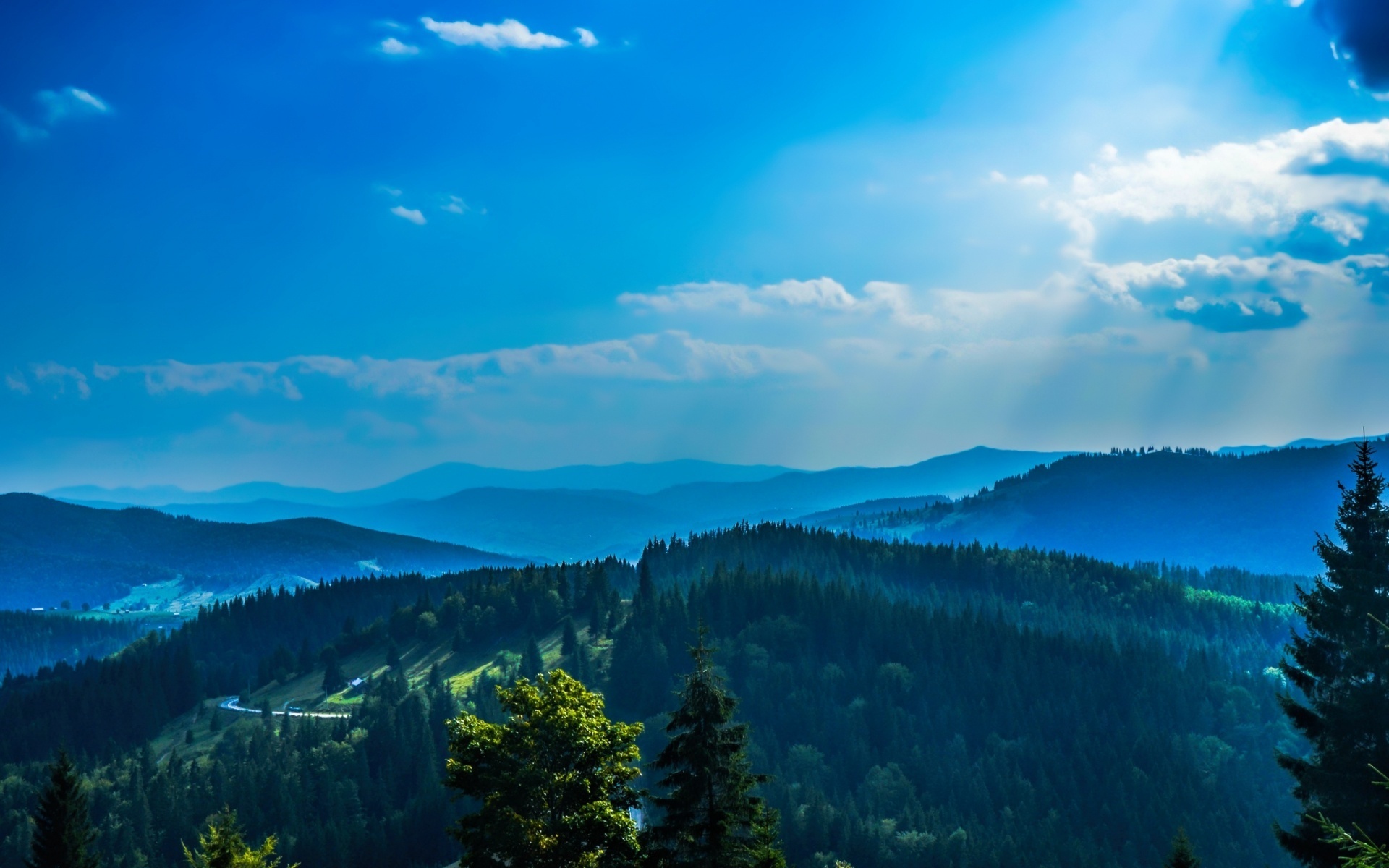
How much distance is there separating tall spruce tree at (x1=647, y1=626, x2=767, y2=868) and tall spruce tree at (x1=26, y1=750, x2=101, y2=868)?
49921mm

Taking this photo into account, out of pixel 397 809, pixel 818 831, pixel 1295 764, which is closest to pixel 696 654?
pixel 1295 764

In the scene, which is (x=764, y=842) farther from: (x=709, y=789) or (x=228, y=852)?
(x=228, y=852)

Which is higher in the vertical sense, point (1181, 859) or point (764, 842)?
point (764, 842)

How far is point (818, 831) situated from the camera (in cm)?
16638

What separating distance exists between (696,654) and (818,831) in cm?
13334

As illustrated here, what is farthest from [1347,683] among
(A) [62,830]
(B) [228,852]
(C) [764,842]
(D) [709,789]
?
(A) [62,830]

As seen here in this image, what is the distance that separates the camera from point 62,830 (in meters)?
72.4

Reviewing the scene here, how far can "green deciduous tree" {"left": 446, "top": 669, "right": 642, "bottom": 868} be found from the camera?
47.4 m

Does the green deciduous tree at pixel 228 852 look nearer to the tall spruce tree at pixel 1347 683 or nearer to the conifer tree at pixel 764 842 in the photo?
the conifer tree at pixel 764 842

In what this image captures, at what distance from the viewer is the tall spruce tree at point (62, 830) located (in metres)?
71.9

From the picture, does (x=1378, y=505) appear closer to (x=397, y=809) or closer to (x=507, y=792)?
(x=507, y=792)

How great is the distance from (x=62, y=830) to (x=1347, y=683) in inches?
2984

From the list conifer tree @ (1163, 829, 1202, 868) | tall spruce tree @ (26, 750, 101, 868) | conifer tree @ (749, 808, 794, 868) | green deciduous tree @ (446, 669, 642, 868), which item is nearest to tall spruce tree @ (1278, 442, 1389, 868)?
conifer tree @ (1163, 829, 1202, 868)

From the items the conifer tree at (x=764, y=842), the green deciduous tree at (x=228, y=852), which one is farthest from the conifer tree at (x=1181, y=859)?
the green deciduous tree at (x=228, y=852)
